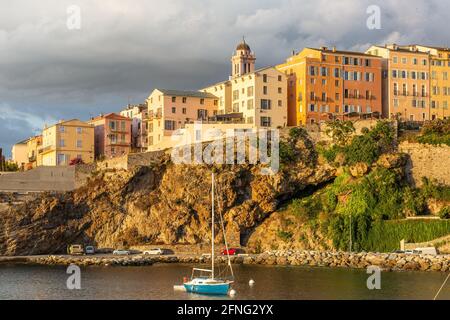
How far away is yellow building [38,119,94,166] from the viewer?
90.9m

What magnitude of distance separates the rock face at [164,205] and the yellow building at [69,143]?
521 inches

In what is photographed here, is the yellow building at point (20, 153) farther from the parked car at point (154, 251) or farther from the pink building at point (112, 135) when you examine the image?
the parked car at point (154, 251)

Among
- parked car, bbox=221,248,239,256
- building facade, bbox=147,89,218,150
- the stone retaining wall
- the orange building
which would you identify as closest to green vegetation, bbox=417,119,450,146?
the stone retaining wall

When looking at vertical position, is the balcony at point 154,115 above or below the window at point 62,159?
above

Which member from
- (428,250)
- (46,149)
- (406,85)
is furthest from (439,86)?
(46,149)

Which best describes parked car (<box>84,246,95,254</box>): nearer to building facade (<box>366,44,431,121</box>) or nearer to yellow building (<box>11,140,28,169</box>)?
building facade (<box>366,44,431,121</box>)

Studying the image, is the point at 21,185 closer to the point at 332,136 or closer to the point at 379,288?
the point at 332,136

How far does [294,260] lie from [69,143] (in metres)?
34.0

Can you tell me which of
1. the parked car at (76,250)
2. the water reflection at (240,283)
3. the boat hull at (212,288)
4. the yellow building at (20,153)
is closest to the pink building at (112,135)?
the yellow building at (20,153)

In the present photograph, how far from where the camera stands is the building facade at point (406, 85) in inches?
3521

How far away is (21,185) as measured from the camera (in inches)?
3095

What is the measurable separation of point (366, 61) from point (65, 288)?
46.9m

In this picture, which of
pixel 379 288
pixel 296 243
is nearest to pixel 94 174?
pixel 296 243
